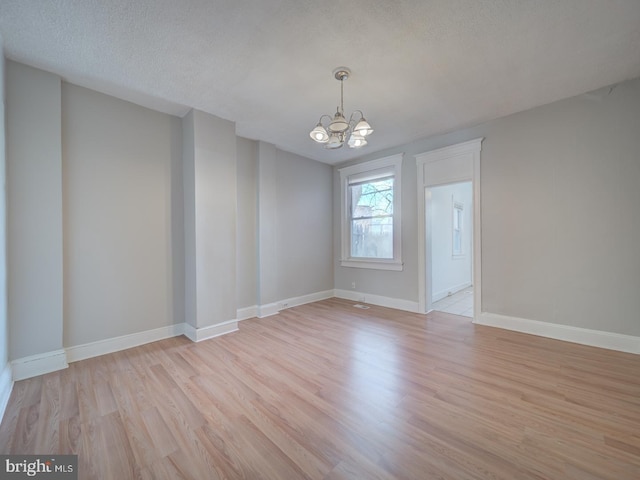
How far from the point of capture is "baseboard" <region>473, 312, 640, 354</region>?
8.79 feet

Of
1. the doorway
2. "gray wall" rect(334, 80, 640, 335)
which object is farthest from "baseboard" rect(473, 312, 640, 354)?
the doorway

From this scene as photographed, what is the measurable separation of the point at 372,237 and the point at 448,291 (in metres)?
2.13

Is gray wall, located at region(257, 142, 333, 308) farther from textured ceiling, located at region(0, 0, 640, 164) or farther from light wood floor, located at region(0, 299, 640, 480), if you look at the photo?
light wood floor, located at region(0, 299, 640, 480)

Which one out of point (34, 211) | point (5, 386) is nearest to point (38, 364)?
point (5, 386)

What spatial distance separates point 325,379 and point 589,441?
1.72 m

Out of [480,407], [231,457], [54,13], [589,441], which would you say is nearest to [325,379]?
[231,457]

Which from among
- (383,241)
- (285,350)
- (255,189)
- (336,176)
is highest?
(336,176)

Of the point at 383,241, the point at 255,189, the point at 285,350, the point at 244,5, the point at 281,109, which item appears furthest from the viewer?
the point at 383,241

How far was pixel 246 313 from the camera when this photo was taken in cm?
404

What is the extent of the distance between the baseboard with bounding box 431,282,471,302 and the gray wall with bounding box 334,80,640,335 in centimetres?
142

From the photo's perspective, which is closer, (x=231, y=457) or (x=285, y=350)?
(x=231, y=457)

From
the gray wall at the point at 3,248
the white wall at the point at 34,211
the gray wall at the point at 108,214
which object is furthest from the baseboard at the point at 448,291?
the gray wall at the point at 3,248

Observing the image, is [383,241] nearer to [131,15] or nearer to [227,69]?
[227,69]

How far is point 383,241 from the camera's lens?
4820 mm
